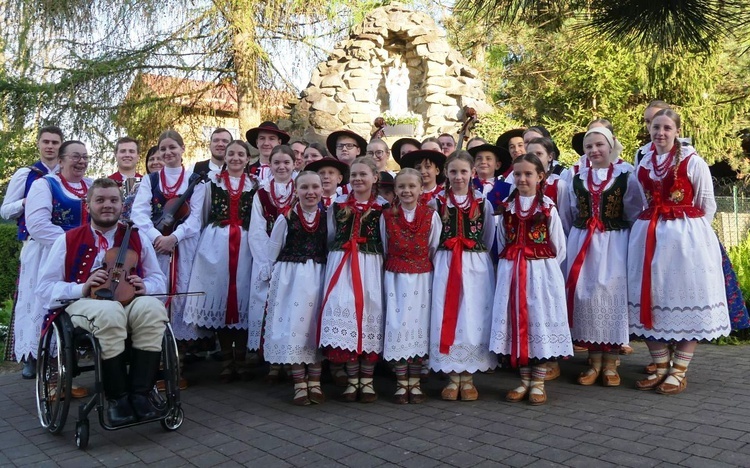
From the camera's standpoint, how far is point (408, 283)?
15.5 ft

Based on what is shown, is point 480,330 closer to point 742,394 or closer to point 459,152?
point 459,152

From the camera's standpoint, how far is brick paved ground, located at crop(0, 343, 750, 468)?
3.53m

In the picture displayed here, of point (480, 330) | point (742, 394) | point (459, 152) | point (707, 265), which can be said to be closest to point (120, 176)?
point (459, 152)

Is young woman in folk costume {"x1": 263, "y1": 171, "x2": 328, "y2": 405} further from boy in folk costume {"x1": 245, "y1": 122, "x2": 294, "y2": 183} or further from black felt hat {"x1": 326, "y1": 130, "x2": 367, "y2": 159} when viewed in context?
black felt hat {"x1": 326, "y1": 130, "x2": 367, "y2": 159}

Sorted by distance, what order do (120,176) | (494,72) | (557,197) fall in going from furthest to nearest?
(494,72) < (120,176) < (557,197)

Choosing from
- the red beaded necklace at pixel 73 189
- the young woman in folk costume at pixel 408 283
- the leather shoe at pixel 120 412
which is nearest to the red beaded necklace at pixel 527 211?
the young woman in folk costume at pixel 408 283

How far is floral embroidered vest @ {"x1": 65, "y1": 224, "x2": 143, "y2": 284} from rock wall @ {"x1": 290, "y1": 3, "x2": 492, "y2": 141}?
8.26 m

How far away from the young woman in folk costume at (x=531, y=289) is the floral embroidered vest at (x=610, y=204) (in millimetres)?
590

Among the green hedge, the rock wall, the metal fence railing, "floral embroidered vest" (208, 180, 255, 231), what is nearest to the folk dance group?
"floral embroidered vest" (208, 180, 255, 231)

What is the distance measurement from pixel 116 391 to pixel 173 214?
1.72m

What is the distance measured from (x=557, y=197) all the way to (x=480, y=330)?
1402 mm

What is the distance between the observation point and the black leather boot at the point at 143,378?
393cm

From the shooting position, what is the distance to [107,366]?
386 centimetres

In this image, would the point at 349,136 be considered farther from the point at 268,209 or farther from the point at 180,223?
the point at 180,223
